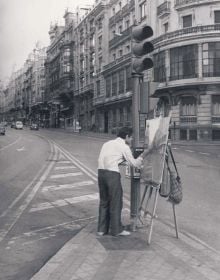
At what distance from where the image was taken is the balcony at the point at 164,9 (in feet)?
138

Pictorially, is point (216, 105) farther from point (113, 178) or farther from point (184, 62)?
point (113, 178)

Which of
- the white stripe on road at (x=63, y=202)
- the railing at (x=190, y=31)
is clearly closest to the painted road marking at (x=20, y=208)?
the white stripe on road at (x=63, y=202)

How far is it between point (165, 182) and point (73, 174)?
8.44m

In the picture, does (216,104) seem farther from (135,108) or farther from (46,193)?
(135,108)

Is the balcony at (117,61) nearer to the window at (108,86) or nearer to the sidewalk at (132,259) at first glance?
the window at (108,86)

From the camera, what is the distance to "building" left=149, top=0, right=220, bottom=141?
38438mm

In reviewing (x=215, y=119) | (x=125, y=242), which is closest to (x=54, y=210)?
(x=125, y=242)

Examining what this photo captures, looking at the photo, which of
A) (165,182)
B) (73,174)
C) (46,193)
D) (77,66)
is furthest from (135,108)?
(77,66)

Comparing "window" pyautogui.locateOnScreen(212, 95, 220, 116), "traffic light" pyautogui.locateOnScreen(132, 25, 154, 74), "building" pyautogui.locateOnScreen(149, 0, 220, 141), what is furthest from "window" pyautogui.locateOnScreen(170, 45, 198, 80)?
"traffic light" pyautogui.locateOnScreen(132, 25, 154, 74)

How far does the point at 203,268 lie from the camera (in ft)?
17.3

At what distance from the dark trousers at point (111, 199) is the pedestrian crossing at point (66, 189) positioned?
243 centimetres

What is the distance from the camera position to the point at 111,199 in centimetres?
676

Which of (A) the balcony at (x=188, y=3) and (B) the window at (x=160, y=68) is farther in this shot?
(B) the window at (x=160, y=68)

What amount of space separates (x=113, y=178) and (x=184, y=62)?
34.8 m
